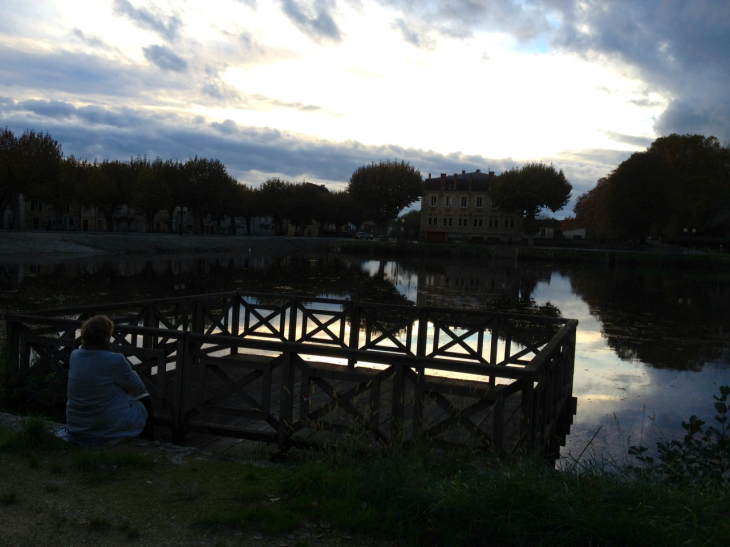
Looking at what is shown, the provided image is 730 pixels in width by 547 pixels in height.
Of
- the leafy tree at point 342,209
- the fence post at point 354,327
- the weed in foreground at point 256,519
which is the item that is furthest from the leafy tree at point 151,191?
the weed in foreground at point 256,519

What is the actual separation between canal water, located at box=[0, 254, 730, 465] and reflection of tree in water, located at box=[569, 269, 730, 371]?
0.17ft

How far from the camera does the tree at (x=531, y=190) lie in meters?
86.4

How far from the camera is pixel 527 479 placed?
179 inches

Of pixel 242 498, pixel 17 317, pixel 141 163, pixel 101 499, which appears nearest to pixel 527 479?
pixel 242 498

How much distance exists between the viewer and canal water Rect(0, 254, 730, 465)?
10.5 meters

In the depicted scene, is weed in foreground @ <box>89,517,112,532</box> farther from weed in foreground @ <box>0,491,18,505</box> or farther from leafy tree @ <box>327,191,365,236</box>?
leafy tree @ <box>327,191,365,236</box>

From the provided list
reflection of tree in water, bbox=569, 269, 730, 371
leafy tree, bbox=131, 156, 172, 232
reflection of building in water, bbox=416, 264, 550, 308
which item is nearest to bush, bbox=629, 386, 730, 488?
reflection of tree in water, bbox=569, 269, 730, 371

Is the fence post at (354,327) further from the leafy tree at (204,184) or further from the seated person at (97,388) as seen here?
the leafy tree at (204,184)

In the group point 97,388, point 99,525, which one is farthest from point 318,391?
point 99,525

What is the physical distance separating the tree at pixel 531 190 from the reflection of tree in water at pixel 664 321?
44676 mm

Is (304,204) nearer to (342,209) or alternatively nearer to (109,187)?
(342,209)

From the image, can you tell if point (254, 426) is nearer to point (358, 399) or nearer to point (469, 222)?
point (358, 399)

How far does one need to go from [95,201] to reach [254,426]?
79.5m

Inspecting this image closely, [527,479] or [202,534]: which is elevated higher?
[527,479]
